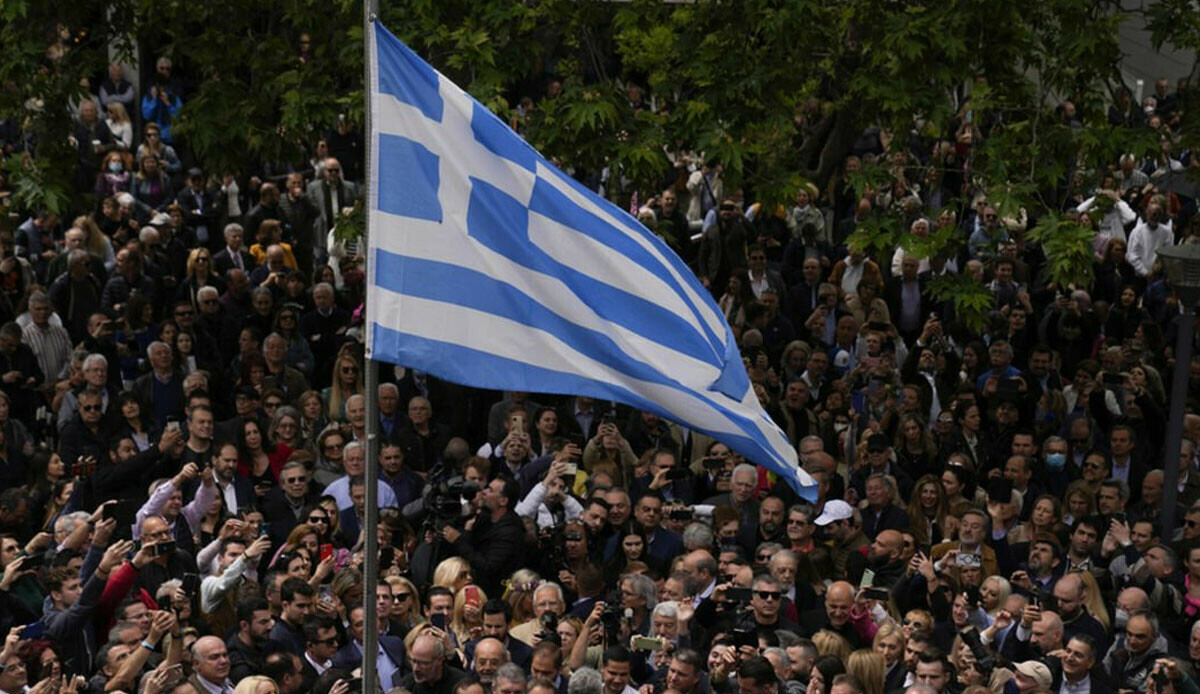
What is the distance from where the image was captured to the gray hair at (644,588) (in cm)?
1305

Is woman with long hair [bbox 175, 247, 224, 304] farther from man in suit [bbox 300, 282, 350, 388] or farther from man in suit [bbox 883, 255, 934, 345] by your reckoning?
man in suit [bbox 883, 255, 934, 345]

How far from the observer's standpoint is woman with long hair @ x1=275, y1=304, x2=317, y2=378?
18734mm

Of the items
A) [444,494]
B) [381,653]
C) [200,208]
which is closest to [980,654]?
[444,494]

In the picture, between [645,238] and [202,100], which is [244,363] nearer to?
[202,100]

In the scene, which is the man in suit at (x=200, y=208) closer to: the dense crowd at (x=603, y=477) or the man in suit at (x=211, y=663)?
the dense crowd at (x=603, y=477)

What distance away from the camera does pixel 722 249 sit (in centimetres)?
2130

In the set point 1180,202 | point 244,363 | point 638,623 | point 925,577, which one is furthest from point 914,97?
point 1180,202

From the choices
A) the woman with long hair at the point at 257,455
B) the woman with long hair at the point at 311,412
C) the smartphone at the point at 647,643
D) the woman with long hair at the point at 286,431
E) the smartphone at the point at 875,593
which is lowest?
the smartphone at the point at 647,643

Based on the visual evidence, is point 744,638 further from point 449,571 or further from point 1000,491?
point 1000,491

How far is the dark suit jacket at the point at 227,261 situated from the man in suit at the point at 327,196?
169 cm

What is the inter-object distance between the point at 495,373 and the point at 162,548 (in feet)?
17.5

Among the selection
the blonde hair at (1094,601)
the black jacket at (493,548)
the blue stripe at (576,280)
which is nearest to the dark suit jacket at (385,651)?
the black jacket at (493,548)

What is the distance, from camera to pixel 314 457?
16.0 metres

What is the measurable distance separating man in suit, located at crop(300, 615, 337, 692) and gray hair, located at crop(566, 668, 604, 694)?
1540 millimetres
